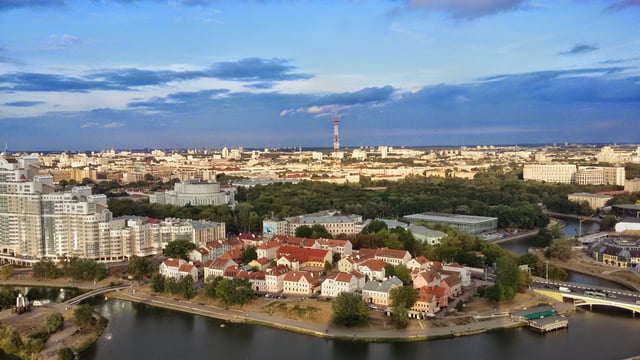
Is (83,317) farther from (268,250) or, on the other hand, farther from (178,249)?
(268,250)

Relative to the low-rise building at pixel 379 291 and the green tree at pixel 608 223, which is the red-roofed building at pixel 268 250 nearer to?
the low-rise building at pixel 379 291

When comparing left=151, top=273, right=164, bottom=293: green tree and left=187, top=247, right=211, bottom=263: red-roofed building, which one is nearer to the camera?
left=151, top=273, right=164, bottom=293: green tree

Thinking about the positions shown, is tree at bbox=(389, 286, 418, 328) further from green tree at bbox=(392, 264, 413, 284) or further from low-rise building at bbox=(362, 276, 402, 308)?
green tree at bbox=(392, 264, 413, 284)

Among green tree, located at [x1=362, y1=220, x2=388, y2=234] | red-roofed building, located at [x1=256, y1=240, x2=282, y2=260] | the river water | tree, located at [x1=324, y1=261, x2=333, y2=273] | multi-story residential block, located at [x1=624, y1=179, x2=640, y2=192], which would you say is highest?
multi-story residential block, located at [x1=624, y1=179, x2=640, y2=192]

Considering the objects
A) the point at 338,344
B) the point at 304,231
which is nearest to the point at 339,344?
the point at 338,344

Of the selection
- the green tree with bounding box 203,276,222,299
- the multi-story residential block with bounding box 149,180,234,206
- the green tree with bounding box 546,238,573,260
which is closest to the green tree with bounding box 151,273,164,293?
the green tree with bounding box 203,276,222,299

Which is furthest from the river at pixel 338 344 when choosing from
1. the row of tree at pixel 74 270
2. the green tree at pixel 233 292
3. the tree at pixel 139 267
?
the row of tree at pixel 74 270

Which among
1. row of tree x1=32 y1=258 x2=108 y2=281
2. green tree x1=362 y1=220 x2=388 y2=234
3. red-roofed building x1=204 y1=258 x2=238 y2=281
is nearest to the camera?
→ red-roofed building x1=204 y1=258 x2=238 y2=281
